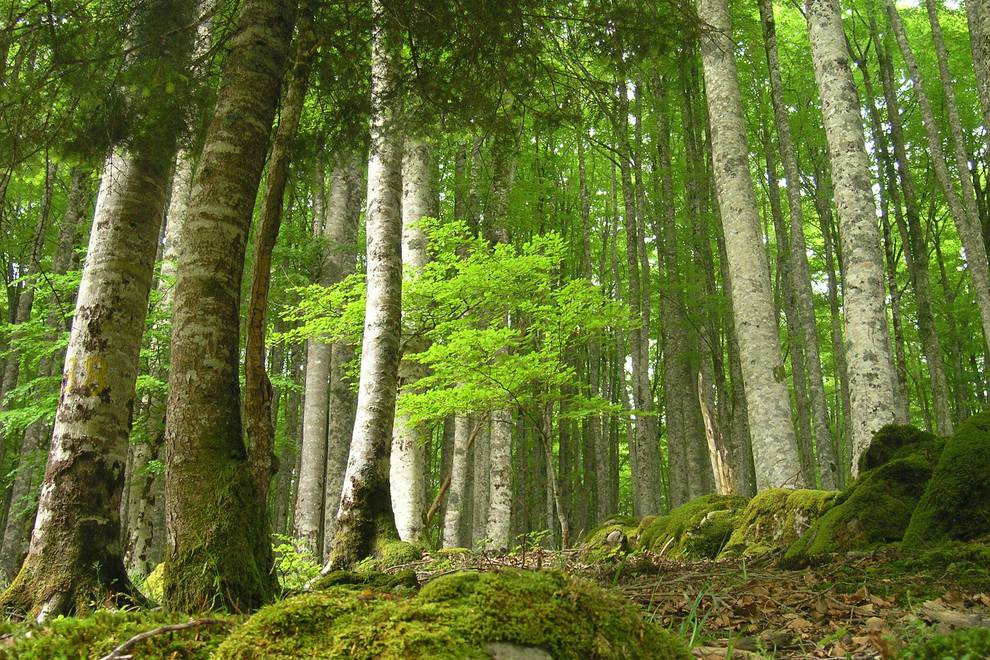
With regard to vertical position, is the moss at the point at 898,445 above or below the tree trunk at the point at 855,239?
below

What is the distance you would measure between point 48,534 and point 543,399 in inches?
262

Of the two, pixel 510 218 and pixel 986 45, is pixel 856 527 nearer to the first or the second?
pixel 986 45

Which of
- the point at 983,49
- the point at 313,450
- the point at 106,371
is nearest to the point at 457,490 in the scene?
the point at 313,450

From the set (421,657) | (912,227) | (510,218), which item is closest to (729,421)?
(912,227)

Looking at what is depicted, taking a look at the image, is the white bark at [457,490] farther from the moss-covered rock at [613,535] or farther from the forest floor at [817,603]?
the forest floor at [817,603]

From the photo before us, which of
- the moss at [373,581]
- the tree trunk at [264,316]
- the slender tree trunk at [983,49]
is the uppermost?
the slender tree trunk at [983,49]

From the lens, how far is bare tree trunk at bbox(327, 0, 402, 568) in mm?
6105

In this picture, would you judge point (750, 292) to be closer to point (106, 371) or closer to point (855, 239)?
point (855, 239)

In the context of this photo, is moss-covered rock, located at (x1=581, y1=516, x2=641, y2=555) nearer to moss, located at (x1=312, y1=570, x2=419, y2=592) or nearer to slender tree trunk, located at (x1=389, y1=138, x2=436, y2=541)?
slender tree trunk, located at (x1=389, y1=138, x2=436, y2=541)

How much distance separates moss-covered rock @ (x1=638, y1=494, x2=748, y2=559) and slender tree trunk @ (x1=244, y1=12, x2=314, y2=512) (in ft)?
14.5

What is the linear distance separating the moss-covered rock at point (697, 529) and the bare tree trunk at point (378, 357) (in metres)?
3.05

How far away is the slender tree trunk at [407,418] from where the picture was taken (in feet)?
28.8

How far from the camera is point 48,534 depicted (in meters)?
3.42

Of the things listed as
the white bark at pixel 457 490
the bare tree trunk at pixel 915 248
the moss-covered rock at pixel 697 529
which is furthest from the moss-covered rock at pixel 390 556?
the bare tree trunk at pixel 915 248
